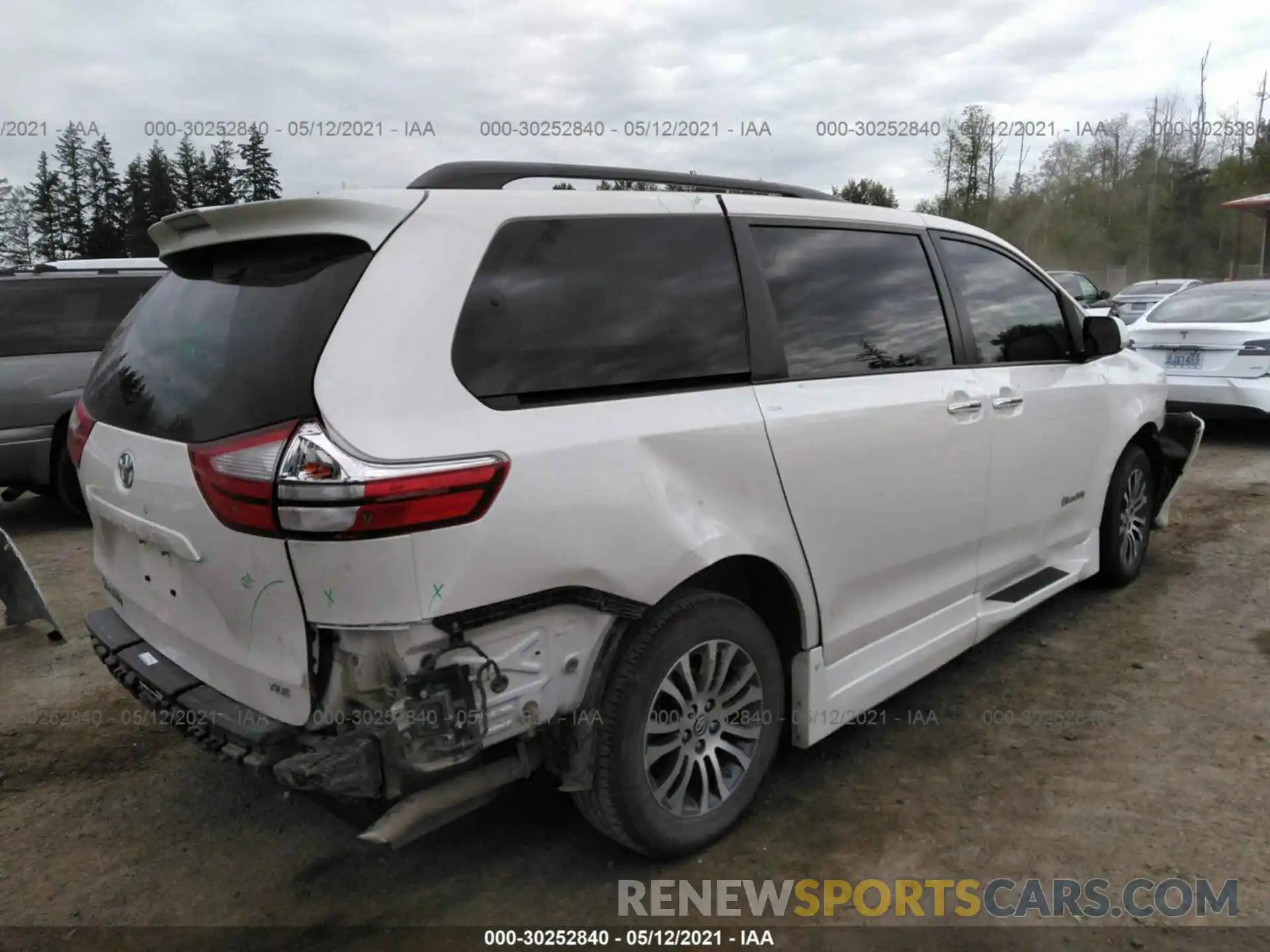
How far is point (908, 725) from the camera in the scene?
3.49 meters

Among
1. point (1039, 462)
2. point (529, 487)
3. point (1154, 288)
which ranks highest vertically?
point (1154, 288)

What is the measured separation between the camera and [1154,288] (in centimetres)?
2141

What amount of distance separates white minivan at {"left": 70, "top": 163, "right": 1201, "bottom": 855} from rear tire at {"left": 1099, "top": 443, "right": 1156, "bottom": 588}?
1.69m

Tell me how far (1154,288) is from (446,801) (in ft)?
77.8

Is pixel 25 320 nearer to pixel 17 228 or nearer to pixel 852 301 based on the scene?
pixel 852 301

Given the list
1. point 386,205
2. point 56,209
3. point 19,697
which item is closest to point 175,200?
point 56,209

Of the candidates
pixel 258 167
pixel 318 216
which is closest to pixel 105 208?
pixel 258 167

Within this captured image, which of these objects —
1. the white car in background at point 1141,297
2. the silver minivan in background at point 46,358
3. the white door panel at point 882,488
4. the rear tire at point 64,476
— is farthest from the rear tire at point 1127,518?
the white car in background at point 1141,297

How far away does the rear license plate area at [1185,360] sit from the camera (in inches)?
327

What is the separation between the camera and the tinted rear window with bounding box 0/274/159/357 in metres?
6.70

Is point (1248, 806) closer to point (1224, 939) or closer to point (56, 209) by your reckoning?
point (1224, 939)

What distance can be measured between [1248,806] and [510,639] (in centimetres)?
245

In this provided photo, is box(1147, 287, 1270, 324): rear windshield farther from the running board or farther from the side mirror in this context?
the running board

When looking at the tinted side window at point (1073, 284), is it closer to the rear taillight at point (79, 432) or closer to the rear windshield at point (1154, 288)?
the rear windshield at point (1154, 288)
